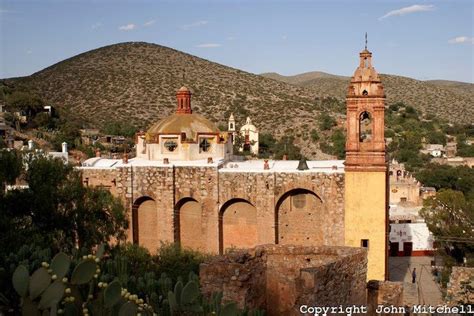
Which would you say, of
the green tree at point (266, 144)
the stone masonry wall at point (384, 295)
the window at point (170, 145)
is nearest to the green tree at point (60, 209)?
the window at point (170, 145)

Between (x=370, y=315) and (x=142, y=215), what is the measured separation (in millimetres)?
9656

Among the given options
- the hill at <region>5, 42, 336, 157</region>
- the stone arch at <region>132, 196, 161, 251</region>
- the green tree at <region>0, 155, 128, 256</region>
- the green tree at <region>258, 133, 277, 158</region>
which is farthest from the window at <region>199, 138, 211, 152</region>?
the hill at <region>5, 42, 336, 157</region>

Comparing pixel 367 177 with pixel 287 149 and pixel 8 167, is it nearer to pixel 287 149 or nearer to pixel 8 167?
pixel 8 167

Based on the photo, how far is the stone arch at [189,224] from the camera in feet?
58.4

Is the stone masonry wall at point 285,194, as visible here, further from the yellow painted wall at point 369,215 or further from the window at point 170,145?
the window at point 170,145

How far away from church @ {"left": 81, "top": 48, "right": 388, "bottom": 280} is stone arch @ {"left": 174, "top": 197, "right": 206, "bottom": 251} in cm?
3

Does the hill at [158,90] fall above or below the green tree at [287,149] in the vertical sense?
above

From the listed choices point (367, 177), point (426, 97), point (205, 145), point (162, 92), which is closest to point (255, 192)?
point (205, 145)

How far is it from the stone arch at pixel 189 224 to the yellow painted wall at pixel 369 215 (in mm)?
4718

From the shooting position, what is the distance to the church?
623 inches

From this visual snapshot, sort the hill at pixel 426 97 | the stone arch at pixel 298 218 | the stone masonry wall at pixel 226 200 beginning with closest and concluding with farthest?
the stone masonry wall at pixel 226 200 → the stone arch at pixel 298 218 → the hill at pixel 426 97

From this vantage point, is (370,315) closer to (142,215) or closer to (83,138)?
(142,215)

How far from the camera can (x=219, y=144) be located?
19422 millimetres

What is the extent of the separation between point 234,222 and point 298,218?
204cm
